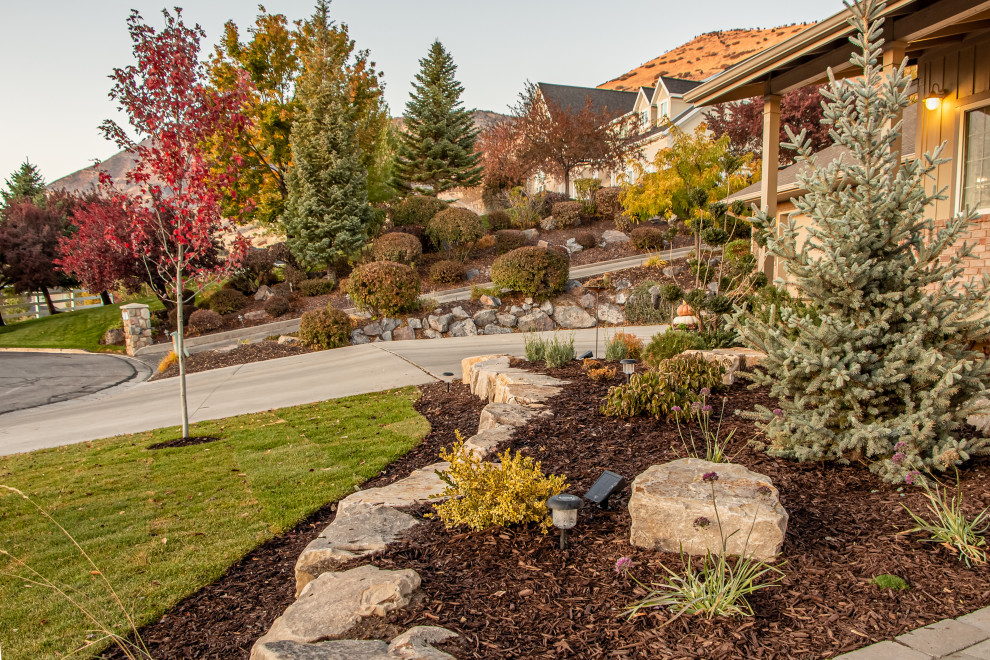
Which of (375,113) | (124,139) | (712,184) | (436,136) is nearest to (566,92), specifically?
(436,136)

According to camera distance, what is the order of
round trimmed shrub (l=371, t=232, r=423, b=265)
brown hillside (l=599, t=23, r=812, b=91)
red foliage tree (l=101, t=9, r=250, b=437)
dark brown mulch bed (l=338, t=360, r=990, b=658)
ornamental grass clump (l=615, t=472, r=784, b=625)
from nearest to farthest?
dark brown mulch bed (l=338, t=360, r=990, b=658)
ornamental grass clump (l=615, t=472, r=784, b=625)
red foliage tree (l=101, t=9, r=250, b=437)
round trimmed shrub (l=371, t=232, r=423, b=265)
brown hillside (l=599, t=23, r=812, b=91)

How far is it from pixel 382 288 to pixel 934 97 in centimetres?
1014

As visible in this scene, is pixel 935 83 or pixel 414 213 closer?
pixel 935 83

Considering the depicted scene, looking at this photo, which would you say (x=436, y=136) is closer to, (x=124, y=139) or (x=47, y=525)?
(x=124, y=139)

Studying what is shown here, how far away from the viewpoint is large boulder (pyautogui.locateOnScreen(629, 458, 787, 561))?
9.14ft

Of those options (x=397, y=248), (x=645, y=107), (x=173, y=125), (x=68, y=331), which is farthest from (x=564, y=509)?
(x=645, y=107)

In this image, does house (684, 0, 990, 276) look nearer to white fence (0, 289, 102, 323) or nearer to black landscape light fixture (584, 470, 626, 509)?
black landscape light fixture (584, 470, 626, 509)

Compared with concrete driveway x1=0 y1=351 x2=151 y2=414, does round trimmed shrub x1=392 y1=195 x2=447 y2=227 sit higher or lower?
higher

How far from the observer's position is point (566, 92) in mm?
35875

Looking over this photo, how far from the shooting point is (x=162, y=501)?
4.81m

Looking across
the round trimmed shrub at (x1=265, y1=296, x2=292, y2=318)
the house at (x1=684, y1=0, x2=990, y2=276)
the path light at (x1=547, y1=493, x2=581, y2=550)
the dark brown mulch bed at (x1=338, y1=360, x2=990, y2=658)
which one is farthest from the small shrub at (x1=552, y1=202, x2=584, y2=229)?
the path light at (x1=547, y1=493, x2=581, y2=550)

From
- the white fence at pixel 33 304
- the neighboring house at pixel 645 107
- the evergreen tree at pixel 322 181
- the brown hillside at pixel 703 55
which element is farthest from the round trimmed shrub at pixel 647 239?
the brown hillside at pixel 703 55

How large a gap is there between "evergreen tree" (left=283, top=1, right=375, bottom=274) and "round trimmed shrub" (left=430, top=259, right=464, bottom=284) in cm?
274

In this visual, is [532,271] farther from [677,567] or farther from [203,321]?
[677,567]
